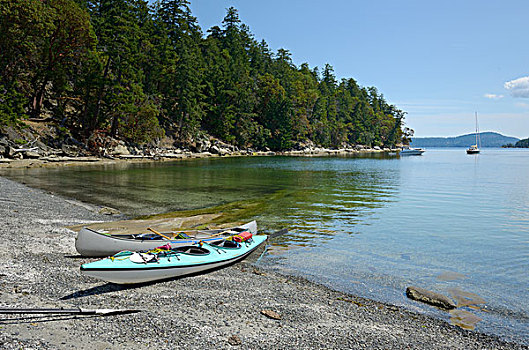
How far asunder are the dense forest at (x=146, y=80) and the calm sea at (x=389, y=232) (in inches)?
1017

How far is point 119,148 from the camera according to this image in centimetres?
5669

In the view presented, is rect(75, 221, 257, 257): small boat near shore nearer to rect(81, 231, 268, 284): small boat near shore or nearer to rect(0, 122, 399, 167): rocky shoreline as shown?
rect(81, 231, 268, 284): small boat near shore

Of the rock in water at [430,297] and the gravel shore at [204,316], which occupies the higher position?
the gravel shore at [204,316]

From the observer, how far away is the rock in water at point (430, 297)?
7.68 m

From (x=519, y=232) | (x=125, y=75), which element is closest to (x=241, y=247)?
(x=519, y=232)

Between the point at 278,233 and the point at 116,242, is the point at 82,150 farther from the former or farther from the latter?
the point at 116,242

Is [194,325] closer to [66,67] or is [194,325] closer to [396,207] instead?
[396,207]

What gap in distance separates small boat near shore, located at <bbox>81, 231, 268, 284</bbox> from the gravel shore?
0.88 ft

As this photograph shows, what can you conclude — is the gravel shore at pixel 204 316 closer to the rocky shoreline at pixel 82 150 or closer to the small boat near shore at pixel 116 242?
the small boat near shore at pixel 116 242

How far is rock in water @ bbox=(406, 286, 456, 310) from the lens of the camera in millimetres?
7676

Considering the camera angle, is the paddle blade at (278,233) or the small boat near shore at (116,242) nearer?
the small boat near shore at (116,242)

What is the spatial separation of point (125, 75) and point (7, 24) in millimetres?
20240

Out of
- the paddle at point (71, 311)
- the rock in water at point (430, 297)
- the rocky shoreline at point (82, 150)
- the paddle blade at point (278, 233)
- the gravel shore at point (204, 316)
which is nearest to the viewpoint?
the gravel shore at point (204, 316)

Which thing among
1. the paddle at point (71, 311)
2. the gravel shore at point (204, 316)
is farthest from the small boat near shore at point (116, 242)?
the paddle at point (71, 311)
